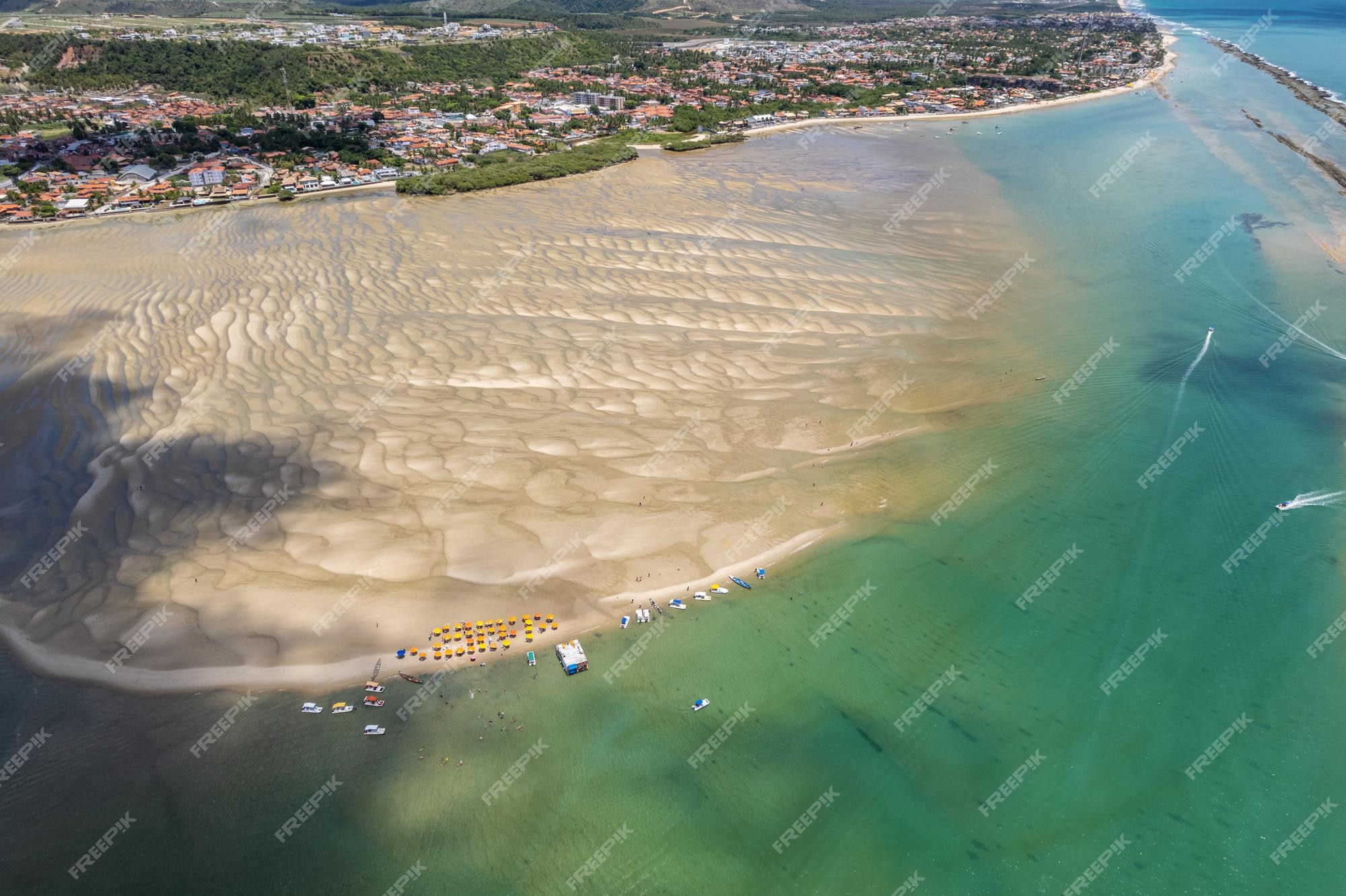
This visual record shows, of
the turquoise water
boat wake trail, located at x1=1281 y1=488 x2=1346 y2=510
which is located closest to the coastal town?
the turquoise water

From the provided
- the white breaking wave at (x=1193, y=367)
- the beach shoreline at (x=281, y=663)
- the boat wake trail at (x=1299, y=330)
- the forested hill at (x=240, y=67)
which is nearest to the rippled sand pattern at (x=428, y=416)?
the beach shoreline at (x=281, y=663)

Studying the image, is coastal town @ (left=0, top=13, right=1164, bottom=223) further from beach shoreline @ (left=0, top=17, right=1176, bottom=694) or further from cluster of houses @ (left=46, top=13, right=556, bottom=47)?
beach shoreline @ (left=0, top=17, right=1176, bottom=694)

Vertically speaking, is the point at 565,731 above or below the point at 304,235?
below

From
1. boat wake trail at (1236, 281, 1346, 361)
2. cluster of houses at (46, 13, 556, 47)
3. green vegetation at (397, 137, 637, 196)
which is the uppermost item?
cluster of houses at (46, 13, 556, 47)

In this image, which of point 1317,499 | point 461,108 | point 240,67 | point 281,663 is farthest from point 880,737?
point 240,67

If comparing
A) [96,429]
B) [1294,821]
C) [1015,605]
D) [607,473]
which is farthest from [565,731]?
[96,429]

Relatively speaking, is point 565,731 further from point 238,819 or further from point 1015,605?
point 1015,605
